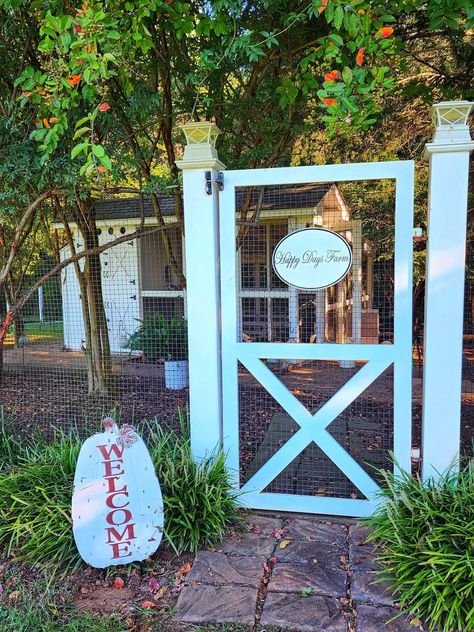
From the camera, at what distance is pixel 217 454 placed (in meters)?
2.93

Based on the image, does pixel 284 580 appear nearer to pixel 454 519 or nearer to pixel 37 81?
pixel 454 519

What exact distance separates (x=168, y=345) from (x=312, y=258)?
339 centimetres

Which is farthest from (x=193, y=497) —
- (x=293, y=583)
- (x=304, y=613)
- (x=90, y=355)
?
(x=90, y=355)

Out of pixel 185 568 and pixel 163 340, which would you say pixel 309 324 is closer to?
pixel 185 568

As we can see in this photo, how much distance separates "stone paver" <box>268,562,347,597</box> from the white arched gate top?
21.6 inches

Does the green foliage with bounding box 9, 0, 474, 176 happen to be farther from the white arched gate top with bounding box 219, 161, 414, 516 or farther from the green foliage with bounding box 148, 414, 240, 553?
the green foliage with bounding box 148, 414, 240, 553

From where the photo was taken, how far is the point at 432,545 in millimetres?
2178

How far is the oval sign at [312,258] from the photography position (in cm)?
271

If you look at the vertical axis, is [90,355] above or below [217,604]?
above

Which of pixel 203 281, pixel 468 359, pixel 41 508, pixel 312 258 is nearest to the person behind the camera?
pixel 41 508

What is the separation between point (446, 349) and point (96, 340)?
12.7 feet

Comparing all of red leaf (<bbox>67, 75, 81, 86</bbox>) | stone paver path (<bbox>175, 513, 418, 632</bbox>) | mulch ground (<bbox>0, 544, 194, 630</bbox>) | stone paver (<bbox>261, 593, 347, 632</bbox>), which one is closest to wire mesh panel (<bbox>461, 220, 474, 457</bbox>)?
stone paver path (<bbox>175, 513, 418, 632</bbox>)

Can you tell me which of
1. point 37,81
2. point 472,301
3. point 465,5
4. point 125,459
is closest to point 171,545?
point 125,459

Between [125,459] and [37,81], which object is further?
[37,81]
